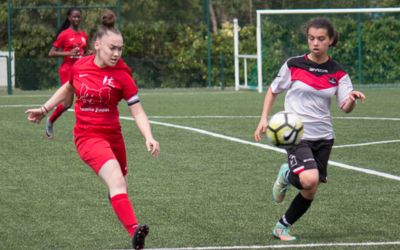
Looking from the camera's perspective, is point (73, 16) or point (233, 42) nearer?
point (73, 16)

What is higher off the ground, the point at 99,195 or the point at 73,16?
the point at 73,16

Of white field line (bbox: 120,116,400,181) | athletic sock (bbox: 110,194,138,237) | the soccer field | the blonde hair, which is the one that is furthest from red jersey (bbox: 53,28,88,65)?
athletic sock (bbox: 110,194,138,237)

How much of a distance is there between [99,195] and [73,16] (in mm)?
8706

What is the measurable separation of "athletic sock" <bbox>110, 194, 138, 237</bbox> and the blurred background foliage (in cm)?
2274

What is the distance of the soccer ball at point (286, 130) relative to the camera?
8.30 metres

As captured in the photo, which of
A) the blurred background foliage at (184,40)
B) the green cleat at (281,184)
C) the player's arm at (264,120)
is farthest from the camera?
the blurred background foliage at (184,40)

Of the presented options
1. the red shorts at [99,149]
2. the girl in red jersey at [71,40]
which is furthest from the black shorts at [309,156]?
the girl in red jersey at [71,40]

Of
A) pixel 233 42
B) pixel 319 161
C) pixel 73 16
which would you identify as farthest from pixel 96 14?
pixel 319 161

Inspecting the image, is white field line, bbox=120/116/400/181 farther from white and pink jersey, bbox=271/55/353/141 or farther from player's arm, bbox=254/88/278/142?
player's arm, bbox=254/88/278/142

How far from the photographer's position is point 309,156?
8391 millimetres

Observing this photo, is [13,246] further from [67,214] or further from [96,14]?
[96,14]

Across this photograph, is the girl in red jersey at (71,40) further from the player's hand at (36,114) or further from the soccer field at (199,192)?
the player's hand at (36,114)

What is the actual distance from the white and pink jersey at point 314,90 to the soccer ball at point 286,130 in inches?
8.4

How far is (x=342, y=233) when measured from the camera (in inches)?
337
